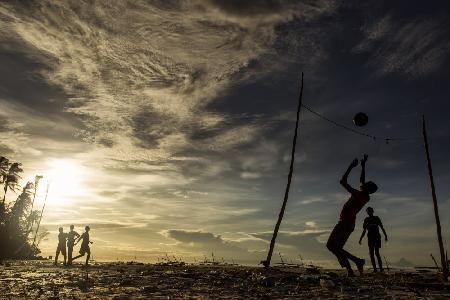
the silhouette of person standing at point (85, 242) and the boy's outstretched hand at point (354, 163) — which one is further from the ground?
the boy's outstretched hand at point (354, 163)

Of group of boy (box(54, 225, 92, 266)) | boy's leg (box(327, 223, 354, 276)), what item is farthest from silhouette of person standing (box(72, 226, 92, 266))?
boy's leg (box(327, 223, 354, 276))

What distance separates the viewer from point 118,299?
6.77 meters

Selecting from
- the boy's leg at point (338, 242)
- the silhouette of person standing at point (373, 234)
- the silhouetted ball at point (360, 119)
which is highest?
the silhouetted ball at point (360, 119)

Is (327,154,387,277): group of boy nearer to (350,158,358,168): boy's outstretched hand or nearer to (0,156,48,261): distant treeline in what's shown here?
(350,158,358,168): boy's outstretched hand

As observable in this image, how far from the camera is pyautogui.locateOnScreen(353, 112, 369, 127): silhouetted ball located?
50.6 feet

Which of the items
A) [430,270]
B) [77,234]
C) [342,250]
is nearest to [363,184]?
[342,250]

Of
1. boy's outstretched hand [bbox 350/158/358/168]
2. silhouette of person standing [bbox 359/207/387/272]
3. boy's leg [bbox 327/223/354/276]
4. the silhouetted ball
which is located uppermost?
the silhouetted ball

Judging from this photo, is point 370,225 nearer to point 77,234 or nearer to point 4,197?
point 77,234

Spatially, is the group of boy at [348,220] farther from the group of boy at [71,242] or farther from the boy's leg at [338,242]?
the group of boy at [71,242]

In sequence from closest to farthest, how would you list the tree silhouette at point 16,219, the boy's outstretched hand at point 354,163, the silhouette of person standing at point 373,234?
the boy's outstretched hand at point 354,163
the silhouette of person standing at point 373,234
the tree silhouette at point 16,219

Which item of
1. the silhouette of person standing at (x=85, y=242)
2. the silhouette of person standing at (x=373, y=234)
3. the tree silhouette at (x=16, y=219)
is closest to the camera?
the silhouette of person standing at (x=373, y=234)

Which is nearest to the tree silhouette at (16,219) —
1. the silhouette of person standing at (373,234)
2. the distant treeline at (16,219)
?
the distant treeline at (16,219)

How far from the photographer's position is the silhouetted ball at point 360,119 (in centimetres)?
1542

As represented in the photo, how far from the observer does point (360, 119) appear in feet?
51.0
